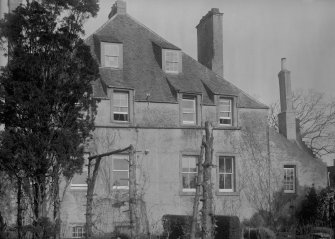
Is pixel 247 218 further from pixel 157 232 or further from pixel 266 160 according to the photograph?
pixel 157 232

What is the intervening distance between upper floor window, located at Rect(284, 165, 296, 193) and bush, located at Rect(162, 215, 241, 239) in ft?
28.8

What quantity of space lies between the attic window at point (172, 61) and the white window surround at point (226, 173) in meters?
5.80

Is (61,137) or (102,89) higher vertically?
(102,89)

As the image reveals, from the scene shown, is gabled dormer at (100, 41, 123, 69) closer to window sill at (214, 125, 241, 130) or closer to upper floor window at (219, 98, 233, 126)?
upper floor window at (219, 98, 233, 126)

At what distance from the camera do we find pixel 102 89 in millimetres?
27734

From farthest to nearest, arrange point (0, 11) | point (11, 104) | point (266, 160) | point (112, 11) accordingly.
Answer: point (112, 11), point (266, 160), point (0, 11), point (11, 104)

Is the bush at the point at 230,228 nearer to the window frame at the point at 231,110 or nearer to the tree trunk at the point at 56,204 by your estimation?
the window frame at the point at 231,110

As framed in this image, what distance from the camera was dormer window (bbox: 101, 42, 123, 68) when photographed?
28766 millimetres

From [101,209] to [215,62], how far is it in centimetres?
1166

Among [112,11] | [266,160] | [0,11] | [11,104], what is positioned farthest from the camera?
[112,11]

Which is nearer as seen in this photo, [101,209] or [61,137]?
[61,137]

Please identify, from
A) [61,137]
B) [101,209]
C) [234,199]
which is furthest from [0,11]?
[234,199]

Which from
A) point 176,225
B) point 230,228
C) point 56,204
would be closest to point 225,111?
point 176,225

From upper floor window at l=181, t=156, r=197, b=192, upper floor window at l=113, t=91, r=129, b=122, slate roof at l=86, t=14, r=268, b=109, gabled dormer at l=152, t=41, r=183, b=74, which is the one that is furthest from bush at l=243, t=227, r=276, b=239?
gabled dormer at l=152, t=41, r=183, b=74
